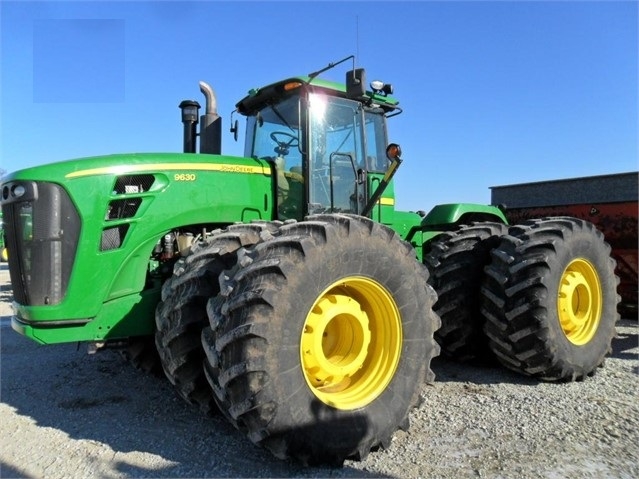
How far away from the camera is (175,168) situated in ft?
12.9

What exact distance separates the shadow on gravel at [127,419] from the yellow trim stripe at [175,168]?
1863mm

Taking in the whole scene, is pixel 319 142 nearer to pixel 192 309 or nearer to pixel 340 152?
pixel 340 152

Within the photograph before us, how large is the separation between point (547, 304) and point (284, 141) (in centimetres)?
→ 281

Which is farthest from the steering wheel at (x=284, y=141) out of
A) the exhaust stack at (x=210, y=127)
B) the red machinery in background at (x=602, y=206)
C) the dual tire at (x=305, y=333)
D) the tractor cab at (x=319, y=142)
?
the red machinery in background at (x=602, y=206)

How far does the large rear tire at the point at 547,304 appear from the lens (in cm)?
444

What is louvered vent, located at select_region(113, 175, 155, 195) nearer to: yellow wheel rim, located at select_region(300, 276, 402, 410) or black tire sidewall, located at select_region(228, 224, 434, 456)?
black tire sidewall, located at select_region(228, 224, 434, 456)

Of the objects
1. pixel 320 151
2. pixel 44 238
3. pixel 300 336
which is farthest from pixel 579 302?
pixel 44 238

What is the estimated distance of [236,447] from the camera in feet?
10.9

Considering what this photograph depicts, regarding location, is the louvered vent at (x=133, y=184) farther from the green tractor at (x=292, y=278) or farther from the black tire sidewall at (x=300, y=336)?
the black tire sidewall at (x=300, y=336)

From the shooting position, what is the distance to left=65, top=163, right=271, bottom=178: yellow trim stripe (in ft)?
11.8

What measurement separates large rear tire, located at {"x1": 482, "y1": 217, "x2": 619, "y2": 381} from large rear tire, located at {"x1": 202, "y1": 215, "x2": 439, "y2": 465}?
1152 millimetres

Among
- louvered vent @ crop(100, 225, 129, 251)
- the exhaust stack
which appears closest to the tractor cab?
the exhaust stack

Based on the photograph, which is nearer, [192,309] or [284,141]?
[192,309]

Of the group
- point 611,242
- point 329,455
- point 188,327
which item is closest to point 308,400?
point 329,455
